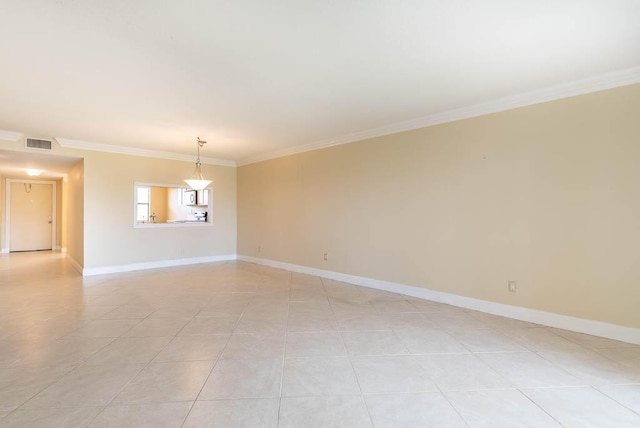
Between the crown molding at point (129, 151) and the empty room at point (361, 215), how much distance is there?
7 cm

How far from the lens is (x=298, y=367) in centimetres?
232

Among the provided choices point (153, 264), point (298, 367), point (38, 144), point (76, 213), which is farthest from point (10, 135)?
point (298, 367)

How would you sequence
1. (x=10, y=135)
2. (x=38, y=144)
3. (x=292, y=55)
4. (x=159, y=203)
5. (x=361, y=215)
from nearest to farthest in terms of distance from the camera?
(x=292, y=55) → (x=10, y=135) → (x=361, y=215) → (x=38, y=144) → (x=159, y=203)

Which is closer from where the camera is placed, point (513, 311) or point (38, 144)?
point (513, 311)

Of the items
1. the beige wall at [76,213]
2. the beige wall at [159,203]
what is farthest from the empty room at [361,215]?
the beige wall at [159,203]

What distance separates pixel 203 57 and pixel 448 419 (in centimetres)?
315

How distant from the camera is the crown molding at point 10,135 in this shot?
4.69 m

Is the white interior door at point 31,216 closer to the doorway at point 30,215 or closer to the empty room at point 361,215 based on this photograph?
the doorway at point 30,215

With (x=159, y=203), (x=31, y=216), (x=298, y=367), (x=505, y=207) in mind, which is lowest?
Answer: (x=298, y=367)

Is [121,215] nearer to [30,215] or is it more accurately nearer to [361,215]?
[361,215]

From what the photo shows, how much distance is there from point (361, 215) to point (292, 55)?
2.92m

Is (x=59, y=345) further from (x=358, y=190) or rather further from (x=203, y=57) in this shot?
(x=358, y=190)

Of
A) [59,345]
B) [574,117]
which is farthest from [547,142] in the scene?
[59,345]

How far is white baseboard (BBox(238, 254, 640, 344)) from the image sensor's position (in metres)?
2.83
